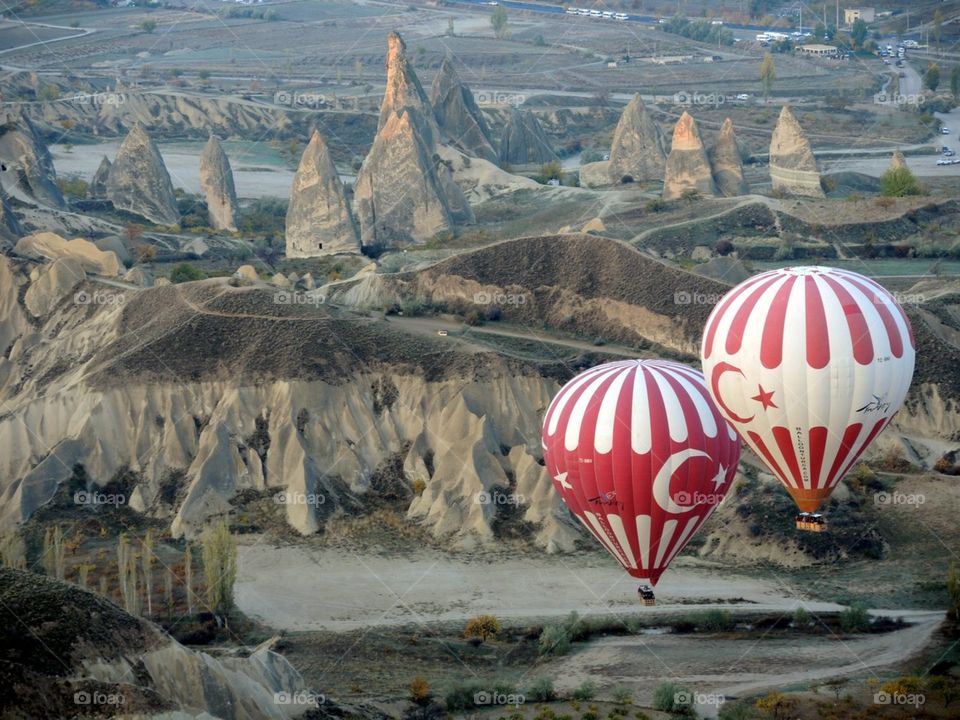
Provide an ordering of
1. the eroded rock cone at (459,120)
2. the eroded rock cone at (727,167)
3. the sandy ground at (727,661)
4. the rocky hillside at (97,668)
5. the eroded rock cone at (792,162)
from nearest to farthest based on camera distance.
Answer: the rocky hillside at (97,668) < the sandy ground at (727,661) < the eroded rock cone at (727,167) < the eroded rock cone at (792,162) < the eroded rock cone at (459,120)

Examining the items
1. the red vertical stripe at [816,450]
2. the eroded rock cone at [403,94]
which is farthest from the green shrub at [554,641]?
the eroded rock cone at [403,94]

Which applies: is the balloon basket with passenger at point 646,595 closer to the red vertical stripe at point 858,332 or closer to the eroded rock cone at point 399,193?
the red vertical stripe at point 858,332

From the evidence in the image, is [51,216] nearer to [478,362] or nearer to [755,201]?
[755,201]

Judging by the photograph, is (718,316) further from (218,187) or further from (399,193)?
(218,187)

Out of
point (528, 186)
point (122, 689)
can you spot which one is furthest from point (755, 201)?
point (122, 689)

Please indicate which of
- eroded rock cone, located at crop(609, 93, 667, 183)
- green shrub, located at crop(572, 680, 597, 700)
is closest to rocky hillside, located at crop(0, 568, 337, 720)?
green shrub, located at crop(572, 680, 597, 700)

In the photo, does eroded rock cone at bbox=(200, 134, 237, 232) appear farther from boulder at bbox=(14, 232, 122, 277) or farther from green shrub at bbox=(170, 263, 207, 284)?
boulder at bbox=(14, 232, 122, 277)
